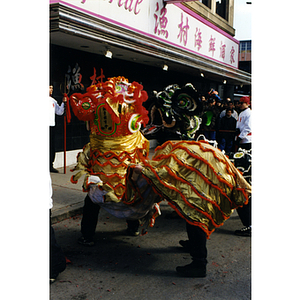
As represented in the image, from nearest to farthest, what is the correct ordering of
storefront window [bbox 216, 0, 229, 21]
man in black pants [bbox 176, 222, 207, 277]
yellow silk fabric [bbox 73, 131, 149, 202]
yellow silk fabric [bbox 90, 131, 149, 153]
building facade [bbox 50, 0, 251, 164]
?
man in black pants [bbox 176, 222, 207, 277]
yellow silk fabric [bbox 73, 131, 149, 202]
yellow silk fabric [bbox 90, 131, 149, 153]
building facade [bbox 50, 0, 251, 164]
storefront window [bbox 216, 0, 229, 21]

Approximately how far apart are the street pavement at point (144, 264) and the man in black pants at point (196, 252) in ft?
0.22

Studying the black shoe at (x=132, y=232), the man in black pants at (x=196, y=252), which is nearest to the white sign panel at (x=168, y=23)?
the black shoe at (x=132, y=232)

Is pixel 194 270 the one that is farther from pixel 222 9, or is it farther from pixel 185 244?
pixel 222 9

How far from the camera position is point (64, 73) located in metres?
7.41

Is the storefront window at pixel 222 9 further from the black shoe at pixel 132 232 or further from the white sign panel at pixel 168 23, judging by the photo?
the black shoe at pixel 132 232

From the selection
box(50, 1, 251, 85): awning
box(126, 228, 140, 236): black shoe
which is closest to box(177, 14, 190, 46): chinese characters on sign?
box(50, 1, 251, 85): awning

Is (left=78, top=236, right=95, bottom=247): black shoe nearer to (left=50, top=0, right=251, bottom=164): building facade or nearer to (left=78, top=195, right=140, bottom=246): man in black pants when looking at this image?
(left=78, top=195, right=140, bottom=246): man in black pants

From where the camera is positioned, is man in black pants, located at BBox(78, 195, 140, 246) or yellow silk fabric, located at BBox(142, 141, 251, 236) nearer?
yellow silk fabric, located at BBox(142, 141, 251, 236)

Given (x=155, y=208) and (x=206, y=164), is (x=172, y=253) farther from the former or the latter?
(x=206, y=164)

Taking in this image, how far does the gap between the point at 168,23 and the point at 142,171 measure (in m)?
7.39

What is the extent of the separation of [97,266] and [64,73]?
517 centimetres

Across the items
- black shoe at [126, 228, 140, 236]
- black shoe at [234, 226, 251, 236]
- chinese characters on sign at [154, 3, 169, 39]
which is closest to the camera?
black shoe at [126, 228, 140, 236]

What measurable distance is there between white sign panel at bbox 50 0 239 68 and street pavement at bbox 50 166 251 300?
3.95 meters

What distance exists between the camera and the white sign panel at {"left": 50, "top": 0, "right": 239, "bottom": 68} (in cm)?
682
